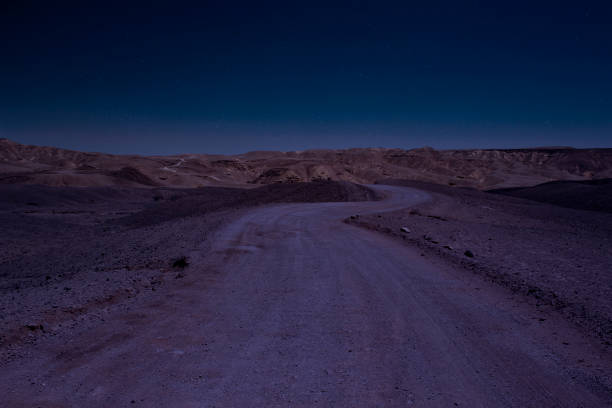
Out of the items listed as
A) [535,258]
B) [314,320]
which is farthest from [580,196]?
[314,320]

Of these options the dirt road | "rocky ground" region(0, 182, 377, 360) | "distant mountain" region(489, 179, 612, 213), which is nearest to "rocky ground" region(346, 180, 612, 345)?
the dirt road

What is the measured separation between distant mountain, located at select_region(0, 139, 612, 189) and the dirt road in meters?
58.9

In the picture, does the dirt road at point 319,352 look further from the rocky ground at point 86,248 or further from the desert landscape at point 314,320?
the rocky ground at point 86,248

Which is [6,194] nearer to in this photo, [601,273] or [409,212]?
[409,212]

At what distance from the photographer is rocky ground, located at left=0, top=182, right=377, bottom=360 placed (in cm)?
555

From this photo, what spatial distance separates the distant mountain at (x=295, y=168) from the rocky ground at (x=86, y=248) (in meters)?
30.1

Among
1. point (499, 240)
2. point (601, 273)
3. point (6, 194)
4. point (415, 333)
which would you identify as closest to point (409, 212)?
point (499, 240)

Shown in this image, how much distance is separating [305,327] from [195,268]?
13.3 feet

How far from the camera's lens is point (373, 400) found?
364cm

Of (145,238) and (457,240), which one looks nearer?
(457,240)

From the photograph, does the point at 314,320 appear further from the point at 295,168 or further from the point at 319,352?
the point at 295,168

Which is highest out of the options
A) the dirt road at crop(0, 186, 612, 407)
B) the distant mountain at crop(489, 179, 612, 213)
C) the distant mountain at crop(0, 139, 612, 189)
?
the distant mountain at crop(0, 139, 612, 189)

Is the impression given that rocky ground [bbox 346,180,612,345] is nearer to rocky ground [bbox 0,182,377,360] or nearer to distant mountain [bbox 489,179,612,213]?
rocky ground [bbox 0,182,377,360]

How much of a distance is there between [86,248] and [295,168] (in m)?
67.1
